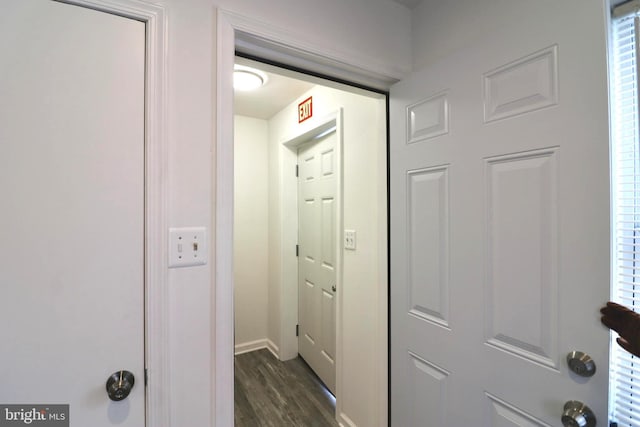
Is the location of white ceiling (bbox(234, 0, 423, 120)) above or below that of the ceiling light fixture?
above

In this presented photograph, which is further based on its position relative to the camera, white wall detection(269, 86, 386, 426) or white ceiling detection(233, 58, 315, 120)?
white ceiling detection(233, 58, 315, 120)

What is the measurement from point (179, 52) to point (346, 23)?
0.69 metres

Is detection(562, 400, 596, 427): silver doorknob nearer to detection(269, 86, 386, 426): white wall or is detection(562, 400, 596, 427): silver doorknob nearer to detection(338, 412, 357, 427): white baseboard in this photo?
detection(269, 86, 386, 426): white wall

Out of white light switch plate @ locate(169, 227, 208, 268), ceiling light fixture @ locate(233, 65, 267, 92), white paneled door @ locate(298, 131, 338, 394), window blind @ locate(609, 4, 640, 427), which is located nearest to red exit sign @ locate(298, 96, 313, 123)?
white paneled door @ locate(298, 131, 338, 394)

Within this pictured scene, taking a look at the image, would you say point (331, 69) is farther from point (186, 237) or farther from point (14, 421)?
point (14, 421)

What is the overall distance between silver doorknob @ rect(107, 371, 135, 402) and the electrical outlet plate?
4.12ft

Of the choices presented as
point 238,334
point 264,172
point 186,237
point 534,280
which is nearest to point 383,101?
point 534,280

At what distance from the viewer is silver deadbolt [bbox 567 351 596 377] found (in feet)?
2.25

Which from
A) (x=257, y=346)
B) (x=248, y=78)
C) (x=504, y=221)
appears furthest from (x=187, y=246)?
(x=257, y=346)

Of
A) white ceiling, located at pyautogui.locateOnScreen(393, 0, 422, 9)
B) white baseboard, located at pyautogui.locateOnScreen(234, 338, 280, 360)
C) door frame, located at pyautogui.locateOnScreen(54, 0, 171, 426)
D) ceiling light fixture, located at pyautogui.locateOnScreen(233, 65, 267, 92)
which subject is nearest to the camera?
door frame, located at pyautogui.locateOnScreen(54, 0, 171, 426)

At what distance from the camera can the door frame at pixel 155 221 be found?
2.70 feet

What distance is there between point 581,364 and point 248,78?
2.18 meters

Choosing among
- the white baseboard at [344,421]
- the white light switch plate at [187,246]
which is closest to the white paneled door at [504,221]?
the white baseboard at [344,421]

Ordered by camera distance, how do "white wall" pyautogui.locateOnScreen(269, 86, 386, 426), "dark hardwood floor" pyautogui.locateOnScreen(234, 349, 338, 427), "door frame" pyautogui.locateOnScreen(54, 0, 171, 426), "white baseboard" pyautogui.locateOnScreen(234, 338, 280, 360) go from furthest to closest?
"white baseboard" pyautogui.locateOnScreen(234, 338, 280, 360) < "dark hardwood floor" pyautogui.locateOnScreen(234, 349, 338, 427) < "white wall" pyautogui.locateOnScreen(269, 86, 386, 426) < "door frame" pyautogui.locateOnScreen(54, 0, 171, 426)
